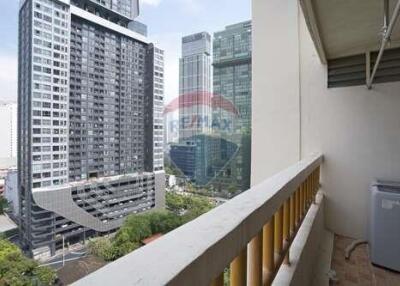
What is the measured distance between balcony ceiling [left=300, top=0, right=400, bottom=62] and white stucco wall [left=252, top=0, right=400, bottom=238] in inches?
16.4

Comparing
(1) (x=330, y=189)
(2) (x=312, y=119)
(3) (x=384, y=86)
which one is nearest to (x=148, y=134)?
(2) (x=312, y=119)

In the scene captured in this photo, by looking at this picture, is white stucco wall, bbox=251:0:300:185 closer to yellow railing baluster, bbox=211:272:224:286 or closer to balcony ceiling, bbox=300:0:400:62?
balcony ceiling, bbox=300:0:400:62

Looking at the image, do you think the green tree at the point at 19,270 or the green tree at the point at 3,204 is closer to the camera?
the green tree at the point at 19,270

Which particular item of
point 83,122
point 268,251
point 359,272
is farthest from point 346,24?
point 83,122

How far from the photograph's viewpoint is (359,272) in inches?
69.4

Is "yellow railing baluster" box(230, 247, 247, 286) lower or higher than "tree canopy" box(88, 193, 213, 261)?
higher

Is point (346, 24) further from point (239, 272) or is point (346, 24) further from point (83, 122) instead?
point (83, 122)

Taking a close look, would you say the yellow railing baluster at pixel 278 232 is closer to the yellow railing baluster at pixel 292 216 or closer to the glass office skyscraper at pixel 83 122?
the yellow railing baluster at pixel 292 216

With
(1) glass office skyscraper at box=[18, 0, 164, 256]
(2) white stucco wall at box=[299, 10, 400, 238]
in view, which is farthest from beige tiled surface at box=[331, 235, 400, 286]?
(1) glass office skyscraper at box=[18, 0, 164, 256]

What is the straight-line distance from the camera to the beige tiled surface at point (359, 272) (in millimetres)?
1654

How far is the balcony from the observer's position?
41 cm

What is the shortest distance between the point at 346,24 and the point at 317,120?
113 cm

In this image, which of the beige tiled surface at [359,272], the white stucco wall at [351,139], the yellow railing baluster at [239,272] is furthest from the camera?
the white stucco wall at [351,139]

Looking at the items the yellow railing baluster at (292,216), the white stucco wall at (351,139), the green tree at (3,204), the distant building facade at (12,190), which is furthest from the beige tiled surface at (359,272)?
the green tree at (3,204)
